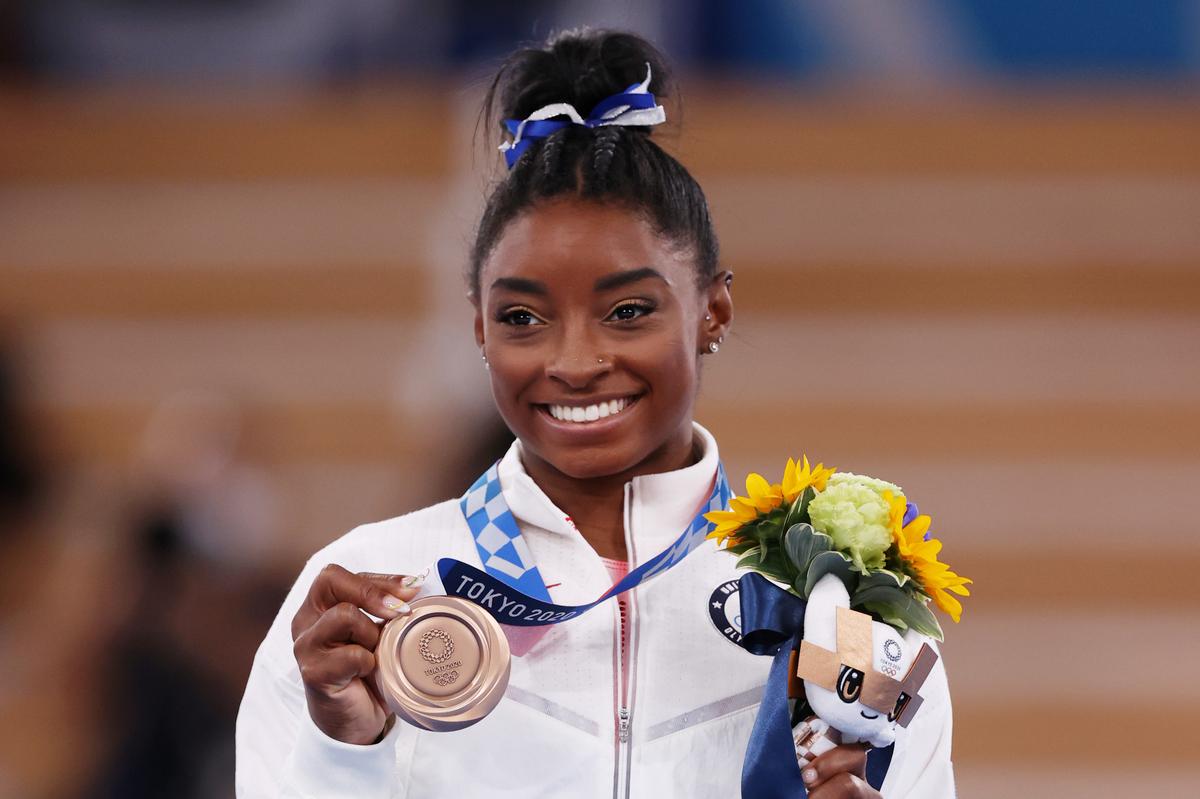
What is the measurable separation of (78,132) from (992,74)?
9.25ft

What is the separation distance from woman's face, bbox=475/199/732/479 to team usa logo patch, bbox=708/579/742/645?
0.57 feet

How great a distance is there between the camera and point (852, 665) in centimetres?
175

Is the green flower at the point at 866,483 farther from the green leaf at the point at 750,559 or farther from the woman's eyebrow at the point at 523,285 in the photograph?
the woman's eyebrow at the point at 523,285

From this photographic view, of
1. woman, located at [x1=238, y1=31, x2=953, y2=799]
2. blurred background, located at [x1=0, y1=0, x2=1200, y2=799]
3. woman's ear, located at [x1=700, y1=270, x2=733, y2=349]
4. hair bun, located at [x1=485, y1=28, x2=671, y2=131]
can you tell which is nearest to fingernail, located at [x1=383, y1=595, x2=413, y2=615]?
woman, located at [x1=238, y1=31, x2=953, y2=799]

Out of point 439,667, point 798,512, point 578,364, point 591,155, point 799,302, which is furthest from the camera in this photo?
point 799,302

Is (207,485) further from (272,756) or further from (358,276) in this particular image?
(272,756)

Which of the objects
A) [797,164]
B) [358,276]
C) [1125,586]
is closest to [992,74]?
[797,164]

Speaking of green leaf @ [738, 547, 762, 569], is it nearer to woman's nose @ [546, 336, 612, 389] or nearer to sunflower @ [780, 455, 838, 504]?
sunflower @ [780, 455, 838, 504]

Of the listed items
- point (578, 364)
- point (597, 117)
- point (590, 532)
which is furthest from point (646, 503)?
point (597, 117)

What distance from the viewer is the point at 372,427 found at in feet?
18.1

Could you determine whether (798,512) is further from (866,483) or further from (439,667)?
(439,667)

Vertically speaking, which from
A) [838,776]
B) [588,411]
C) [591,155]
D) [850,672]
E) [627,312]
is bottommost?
[838,776]

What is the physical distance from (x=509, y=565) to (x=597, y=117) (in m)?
0.52

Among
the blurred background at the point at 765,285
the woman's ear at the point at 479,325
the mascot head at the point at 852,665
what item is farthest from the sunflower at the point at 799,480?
the blurred background at the point at 765,285
